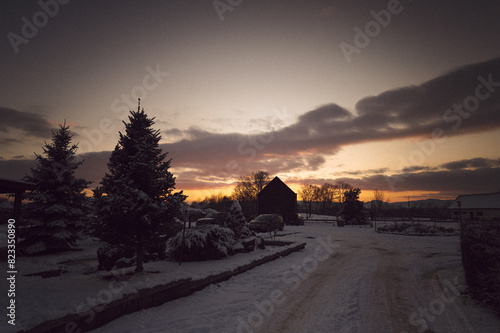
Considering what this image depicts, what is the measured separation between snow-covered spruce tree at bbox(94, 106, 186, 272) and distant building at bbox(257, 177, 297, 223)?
135 ft

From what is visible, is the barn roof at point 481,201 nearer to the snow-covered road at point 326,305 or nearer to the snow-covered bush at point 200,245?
the snow-covered road at point 326,305

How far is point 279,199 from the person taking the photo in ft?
163

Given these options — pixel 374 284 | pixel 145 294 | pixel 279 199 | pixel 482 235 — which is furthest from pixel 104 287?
pixel 279 199

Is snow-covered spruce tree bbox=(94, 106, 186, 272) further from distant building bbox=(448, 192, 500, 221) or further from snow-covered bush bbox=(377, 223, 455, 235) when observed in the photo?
distant building bbox=(448, 192, 500, 221)

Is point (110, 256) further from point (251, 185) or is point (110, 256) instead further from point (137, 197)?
point (251, 185)

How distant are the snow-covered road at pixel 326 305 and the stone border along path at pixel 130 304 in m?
0.17

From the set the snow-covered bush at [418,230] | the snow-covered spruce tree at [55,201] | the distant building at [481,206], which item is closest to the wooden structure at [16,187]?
the snow-covered spruce tree at [55,201]

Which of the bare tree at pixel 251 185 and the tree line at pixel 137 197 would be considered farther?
the bare tree at pixel 251 185

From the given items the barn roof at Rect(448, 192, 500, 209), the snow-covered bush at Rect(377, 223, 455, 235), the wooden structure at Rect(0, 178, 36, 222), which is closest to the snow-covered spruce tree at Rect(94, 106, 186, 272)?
the wooden structure at Rect(0, 178, 36, 222)

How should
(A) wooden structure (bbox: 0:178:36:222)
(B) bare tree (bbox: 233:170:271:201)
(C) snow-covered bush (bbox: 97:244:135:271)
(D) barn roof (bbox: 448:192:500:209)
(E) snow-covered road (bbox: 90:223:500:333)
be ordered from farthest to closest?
(B) bare tree (bbox: 233:170:271:201) → (D) barn roof (bbox: 448:192:500:209) → (C) snow-covered bush (bbox: 97:244:135:271) → (A) wooden structure (bbox: 0:178:36:222) → (E) snow-covered road (bbox: 90:223:500:333)

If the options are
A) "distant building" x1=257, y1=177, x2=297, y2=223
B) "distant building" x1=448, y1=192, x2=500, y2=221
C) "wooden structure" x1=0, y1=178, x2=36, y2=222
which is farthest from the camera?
"distant building" x1=448, y1=192, x2=500, y2=221

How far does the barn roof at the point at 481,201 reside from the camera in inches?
2037

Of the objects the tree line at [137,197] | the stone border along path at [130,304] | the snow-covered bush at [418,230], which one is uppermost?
the tree line at [137,197]

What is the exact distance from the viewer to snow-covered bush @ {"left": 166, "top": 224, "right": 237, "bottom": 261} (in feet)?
36.9
